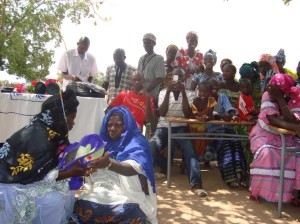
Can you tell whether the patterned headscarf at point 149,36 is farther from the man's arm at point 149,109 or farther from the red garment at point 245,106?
the red garment at point 245,106

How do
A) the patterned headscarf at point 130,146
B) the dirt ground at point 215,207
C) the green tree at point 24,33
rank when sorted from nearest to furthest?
the patterned headscarf at point 130,146 → the dirt ground at point 215,207 → the green tree at point 24,33

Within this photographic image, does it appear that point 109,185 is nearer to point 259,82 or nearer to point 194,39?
point 259,82

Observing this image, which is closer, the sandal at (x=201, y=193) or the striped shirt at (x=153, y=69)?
the sandal at (x=201, y=193)

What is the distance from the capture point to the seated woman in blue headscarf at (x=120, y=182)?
2.96m

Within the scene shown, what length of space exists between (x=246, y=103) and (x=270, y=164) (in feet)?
4.57

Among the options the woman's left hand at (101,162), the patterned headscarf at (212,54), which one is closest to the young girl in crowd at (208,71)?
the patterned headscarf at (212,54)

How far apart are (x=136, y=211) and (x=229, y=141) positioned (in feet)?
9.02

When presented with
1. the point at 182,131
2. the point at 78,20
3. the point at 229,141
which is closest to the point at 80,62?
the point at 182,131

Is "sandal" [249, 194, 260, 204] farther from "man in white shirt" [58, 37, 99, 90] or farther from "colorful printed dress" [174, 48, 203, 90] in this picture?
"man in white shirt" [58, 37, 99, 90]

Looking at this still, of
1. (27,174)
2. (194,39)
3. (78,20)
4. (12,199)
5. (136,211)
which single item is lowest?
(136,211)

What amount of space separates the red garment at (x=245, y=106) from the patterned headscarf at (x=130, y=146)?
2.41 meters

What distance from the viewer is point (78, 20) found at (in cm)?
1151

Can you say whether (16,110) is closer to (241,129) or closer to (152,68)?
(152,68)

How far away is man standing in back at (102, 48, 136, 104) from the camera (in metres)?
6.15
